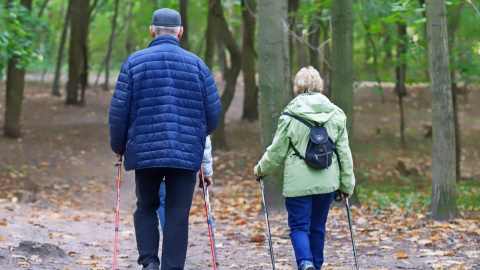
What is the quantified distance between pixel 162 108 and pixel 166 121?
105 millimetres

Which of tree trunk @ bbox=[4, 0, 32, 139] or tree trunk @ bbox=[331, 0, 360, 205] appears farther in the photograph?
tree trunk @ bbox=[4, 0, 32, 139]

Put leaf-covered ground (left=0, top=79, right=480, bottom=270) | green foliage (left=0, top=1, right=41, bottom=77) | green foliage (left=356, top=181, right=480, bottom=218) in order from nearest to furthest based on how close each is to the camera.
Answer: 1. leaf-covered ground (left=0, top=79, right=480, bottom=270)
2. green foliage (left=356, top=181, right=480, bottom=218)
3. green foliage (left=0, top=1, right=41, bottom=77)

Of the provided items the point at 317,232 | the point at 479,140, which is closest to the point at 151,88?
the point at 317,232

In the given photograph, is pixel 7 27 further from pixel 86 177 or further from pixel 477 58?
pixel 477 58

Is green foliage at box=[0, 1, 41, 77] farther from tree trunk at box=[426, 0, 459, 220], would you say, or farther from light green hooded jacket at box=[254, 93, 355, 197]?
light green hooded jacket at box=[254, 93, 355, 197]

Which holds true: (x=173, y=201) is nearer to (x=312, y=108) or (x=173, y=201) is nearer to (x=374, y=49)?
(x=312, y=108)

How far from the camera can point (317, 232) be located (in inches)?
249

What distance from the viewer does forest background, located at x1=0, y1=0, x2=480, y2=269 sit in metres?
10.4

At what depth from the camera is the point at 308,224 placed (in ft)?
20.2

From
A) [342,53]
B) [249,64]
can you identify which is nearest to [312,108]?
[342,53]

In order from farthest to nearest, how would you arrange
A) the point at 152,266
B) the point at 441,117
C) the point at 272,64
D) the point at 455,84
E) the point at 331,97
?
the point at 455,84 → the point at 331,97 → the point at 272,64 → the point at 441,117 → the point at 152,266

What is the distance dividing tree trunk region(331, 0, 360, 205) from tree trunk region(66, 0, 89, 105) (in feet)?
51.8

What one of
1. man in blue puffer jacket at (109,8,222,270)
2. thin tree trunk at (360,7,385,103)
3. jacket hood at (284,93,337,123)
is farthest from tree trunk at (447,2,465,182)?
man in blue puffer jacket at (109,8,222,270)

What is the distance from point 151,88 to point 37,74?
37549mm
